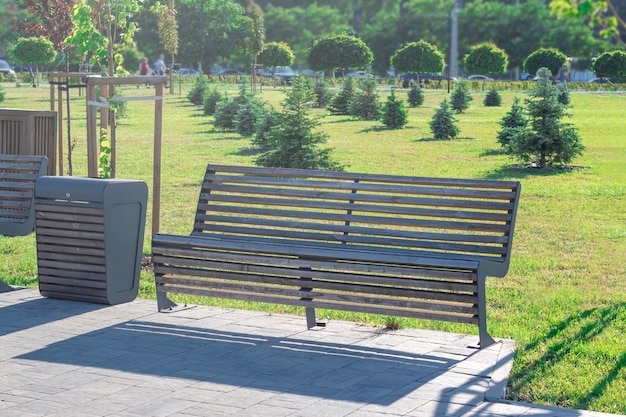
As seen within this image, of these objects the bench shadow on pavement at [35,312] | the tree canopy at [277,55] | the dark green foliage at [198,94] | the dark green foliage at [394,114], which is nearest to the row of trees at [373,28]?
the tree canopy at [277,55]

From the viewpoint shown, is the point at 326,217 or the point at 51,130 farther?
the point at 51,130

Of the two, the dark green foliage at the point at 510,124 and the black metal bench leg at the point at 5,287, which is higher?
the dark green foliage at the point at 510,124

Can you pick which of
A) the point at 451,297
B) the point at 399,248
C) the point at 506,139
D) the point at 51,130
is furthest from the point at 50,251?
→ the point at 506,139

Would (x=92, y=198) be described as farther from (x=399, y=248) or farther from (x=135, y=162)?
(x=135, y=162)

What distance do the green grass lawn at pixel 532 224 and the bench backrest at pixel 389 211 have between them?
0.61 metres

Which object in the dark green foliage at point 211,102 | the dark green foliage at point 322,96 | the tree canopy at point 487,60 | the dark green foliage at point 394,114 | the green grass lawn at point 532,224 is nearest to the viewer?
the green grass lawn at point 532,224

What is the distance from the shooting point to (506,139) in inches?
796

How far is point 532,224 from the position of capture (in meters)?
11.6

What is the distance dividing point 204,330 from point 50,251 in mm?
1345

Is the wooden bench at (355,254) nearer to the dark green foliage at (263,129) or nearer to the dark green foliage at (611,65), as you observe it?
the dark green foliage at (263,129)

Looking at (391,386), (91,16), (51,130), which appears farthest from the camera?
(51,130)

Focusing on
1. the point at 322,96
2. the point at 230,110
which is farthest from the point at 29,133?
the point at 322,96

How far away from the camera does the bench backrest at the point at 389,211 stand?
628 centimetres

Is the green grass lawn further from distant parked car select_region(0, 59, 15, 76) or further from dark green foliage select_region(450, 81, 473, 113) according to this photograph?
distant parked car select_region(0, 59, 15, 76)
